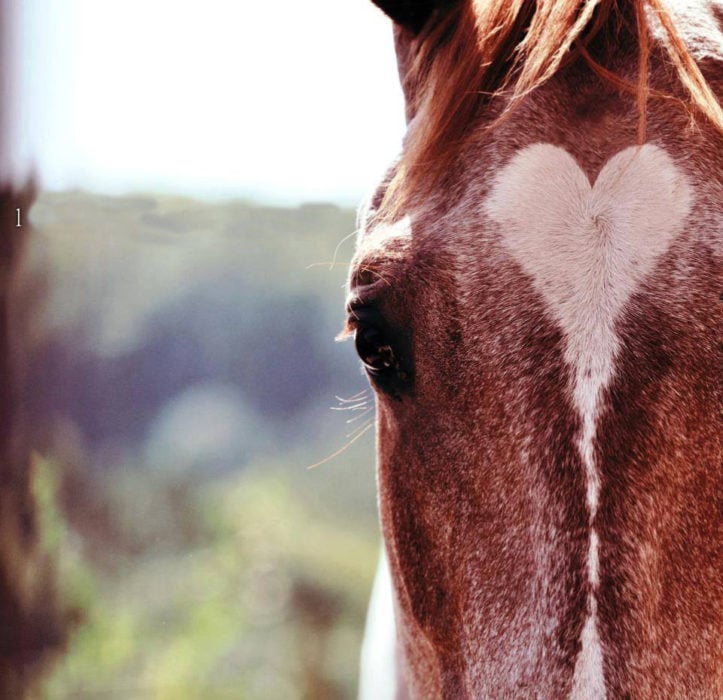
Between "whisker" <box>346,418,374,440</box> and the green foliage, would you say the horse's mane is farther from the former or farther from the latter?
the green foliage

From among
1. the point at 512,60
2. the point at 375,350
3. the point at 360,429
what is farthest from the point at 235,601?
the point at 512,60

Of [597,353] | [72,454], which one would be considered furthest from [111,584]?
[597,353]

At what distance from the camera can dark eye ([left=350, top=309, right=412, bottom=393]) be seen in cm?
114

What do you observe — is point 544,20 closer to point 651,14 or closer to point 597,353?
point 651,14

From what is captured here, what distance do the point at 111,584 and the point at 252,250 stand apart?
2.38m

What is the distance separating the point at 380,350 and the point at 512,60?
48 centimetres

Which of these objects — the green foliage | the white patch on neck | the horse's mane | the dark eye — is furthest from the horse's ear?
the green foliage

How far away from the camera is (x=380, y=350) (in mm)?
1161

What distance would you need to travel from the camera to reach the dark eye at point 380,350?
45.0 inches

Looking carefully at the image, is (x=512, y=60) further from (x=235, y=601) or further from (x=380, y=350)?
(x=235, y=601)

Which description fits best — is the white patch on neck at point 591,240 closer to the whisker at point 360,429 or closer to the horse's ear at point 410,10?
the horse's ear at point 410,10

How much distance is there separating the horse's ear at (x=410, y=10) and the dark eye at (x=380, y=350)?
22.1 inches

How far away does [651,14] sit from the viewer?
1.20 metres

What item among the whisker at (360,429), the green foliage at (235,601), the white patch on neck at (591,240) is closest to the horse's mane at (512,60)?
the white patch on neck at (591,240)
